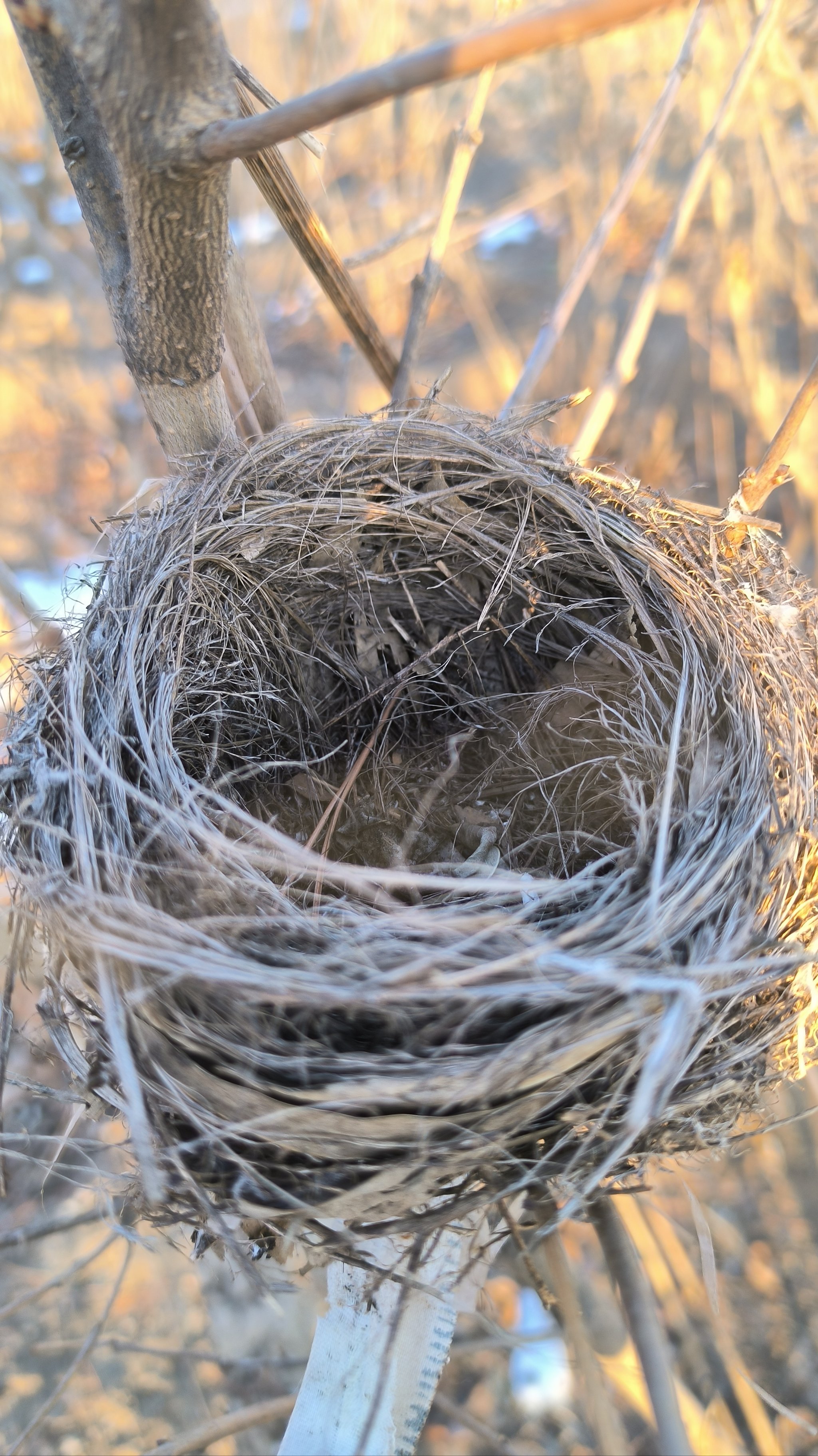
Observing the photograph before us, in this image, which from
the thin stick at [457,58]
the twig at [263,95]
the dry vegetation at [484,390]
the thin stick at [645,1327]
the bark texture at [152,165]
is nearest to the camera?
the thin stick at [457,58]

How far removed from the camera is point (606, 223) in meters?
1.09

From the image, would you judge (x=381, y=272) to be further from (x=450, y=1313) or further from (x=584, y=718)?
(x=450, y=1313)

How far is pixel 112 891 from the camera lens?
25.3 inches

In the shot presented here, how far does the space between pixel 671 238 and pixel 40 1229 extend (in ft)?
4.77

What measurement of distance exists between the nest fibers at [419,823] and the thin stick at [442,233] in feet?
0.48

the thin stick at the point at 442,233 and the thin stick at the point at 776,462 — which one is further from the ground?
the thin stick at the point at 442,233

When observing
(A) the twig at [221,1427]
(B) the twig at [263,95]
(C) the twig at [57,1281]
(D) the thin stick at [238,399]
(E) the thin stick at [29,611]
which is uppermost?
(B) the twig at [263,95]

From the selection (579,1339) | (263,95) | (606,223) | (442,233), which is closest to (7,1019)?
(579,1339)

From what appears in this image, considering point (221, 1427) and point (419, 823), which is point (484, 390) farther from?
point (221, 1427)

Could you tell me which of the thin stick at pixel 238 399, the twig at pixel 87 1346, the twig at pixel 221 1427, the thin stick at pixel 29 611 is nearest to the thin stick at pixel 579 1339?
the twig at pixel 87 1346

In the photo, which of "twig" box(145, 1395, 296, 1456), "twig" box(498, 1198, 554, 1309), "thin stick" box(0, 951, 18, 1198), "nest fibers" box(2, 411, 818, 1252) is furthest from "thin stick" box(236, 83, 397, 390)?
"twig" box(145, 1395, 296, 1456)

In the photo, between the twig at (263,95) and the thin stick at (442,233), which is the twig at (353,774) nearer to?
the thin stick at (442,233)

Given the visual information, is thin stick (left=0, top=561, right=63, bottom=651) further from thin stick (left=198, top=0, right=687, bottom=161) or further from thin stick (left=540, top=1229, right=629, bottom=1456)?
thin stick (left=540, top=1229, right=629, bottom=1456)

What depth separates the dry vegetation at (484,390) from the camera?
1.76 metres
